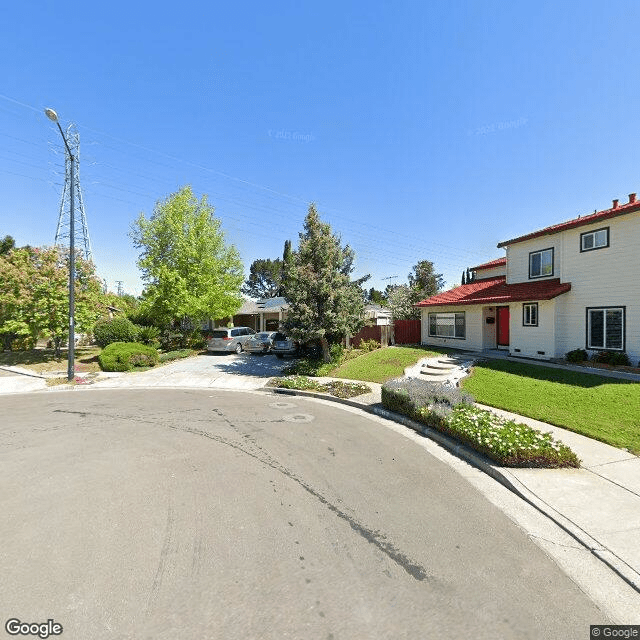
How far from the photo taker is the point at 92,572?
3309 millimetres

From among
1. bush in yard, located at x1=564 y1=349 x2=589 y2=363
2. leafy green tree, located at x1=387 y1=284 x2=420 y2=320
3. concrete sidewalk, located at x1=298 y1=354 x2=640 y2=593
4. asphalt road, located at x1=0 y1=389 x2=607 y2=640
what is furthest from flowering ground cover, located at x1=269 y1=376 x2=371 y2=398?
leafy green tree, located at x1=387 y1=284 x2=420 y2=320

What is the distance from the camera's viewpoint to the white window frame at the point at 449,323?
18719mm

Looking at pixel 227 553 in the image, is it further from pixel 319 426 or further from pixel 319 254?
pixel 319 254

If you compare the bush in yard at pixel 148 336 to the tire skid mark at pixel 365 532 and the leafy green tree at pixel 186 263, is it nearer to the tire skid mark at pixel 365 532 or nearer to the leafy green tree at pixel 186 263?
the leafy green tree at pixel 186 263

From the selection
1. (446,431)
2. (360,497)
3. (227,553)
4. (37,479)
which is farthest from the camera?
(446,431)

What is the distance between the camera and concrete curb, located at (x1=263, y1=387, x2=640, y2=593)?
3371 mm

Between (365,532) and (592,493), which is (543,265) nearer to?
(592,493)

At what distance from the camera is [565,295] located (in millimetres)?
14500

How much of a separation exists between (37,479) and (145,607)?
13.2ft

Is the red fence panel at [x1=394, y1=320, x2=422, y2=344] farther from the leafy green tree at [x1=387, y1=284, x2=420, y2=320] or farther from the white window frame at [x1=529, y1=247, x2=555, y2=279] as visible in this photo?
the white window frame at [x1=529, y1=247, x2=555, y2=279]

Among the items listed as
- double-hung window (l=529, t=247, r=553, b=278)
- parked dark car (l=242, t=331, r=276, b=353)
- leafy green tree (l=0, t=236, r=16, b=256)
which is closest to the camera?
double-hung window (l=529, t=247, r=553, b=278)

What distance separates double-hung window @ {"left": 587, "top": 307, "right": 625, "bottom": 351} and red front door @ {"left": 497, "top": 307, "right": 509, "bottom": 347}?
3.88 metres

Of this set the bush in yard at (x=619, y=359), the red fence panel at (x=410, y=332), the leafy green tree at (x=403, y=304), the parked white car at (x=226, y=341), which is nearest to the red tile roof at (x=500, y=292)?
A: the red fence panel at (x=410, y=332)

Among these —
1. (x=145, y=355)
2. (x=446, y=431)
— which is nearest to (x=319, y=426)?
(x=446, y=431)
